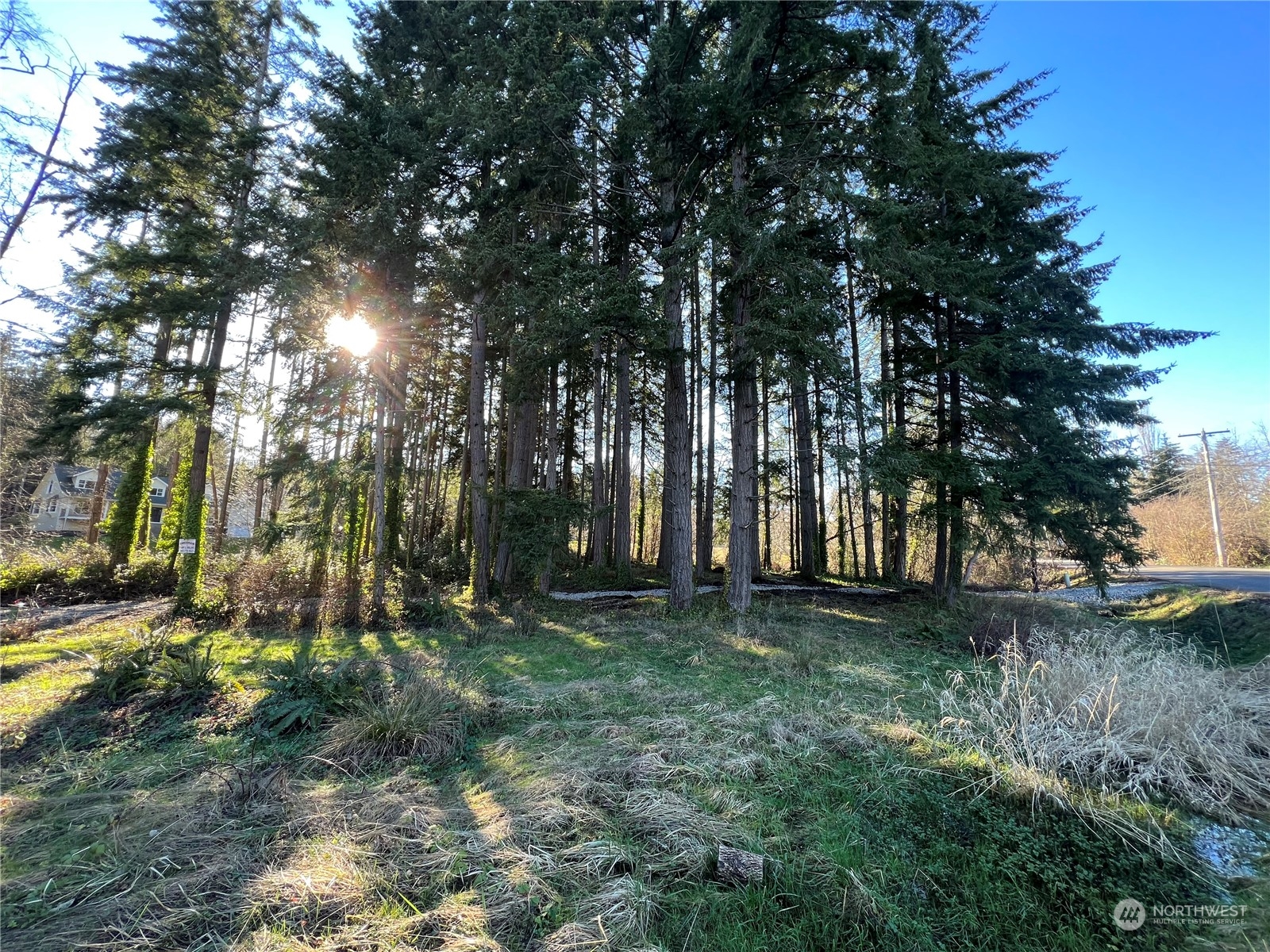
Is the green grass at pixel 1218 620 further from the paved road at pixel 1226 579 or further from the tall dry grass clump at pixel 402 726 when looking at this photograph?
the tall dry grass clump at pixel 402 726

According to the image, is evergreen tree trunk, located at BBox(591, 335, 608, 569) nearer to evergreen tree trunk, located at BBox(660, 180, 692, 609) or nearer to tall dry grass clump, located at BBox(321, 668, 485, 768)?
evergreen tree trunk, located at BBox(660, 180, 692, 609)

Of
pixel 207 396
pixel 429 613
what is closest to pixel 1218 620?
pixel 429 613

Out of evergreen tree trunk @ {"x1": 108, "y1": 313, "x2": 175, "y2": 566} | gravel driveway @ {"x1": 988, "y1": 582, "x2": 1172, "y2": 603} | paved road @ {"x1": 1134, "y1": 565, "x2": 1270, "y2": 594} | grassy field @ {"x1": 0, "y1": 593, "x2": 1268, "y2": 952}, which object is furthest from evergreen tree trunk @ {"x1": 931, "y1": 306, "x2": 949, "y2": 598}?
evergreen tree trunk @ {"x1": 108, "y1": 313, "x2": 175, "y2": 566}

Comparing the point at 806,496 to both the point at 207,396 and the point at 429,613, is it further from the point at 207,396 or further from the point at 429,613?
the point at 207,396

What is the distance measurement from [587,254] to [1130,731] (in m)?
12.4

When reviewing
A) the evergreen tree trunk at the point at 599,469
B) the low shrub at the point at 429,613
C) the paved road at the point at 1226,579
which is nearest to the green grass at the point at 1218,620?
the paved road at the point at 1226,579

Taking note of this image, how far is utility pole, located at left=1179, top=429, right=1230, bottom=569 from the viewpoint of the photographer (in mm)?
20203

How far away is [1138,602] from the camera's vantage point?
1177cm

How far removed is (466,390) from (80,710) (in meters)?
16.8

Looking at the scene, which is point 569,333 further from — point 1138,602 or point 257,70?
point 1138,602

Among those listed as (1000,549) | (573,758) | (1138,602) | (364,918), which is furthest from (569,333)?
(1138,602)

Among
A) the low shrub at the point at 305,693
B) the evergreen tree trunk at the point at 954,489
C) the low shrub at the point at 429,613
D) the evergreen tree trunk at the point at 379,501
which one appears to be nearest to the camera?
the low shrub at the point at 305,693

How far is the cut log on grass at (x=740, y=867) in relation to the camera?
242 cm

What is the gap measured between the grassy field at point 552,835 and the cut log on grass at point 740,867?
0.05 m
